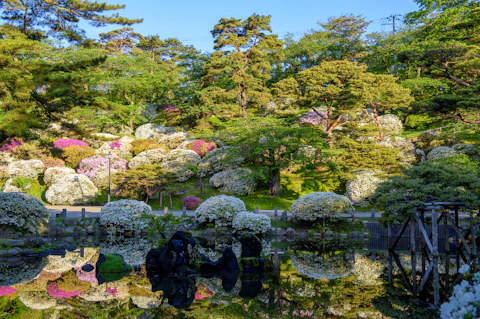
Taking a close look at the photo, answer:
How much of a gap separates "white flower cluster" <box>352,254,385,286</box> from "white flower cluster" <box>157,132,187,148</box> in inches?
876

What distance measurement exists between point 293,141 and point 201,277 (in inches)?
554

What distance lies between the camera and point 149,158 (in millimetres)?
31656

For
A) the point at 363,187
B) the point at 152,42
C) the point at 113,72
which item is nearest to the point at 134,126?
the point at 113,72

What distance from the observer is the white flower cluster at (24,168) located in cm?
2941

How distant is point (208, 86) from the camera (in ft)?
125

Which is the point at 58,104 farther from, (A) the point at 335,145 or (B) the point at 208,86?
(B) the point at 208,86

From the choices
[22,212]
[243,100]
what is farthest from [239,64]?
[22,212]

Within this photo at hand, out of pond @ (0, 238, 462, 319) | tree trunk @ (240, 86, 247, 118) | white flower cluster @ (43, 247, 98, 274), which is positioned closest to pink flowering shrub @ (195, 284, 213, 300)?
pond @ (0, 238, 462, 319)

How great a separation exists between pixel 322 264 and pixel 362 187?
12.3m

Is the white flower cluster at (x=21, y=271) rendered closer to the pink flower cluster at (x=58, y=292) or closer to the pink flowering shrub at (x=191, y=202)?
the pink flower cluster at (x=58, y=292)

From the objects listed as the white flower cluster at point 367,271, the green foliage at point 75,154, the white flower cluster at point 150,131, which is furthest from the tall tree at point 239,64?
the white flower cluster at point 367,271

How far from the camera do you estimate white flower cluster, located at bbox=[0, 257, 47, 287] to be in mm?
10766

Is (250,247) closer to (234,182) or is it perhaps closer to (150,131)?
(234,182)

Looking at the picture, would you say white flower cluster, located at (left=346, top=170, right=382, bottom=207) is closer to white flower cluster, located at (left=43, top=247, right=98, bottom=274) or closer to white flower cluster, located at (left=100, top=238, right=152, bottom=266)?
white flower cluster, located at (left=100, top=238, right=152, bottom=266)
